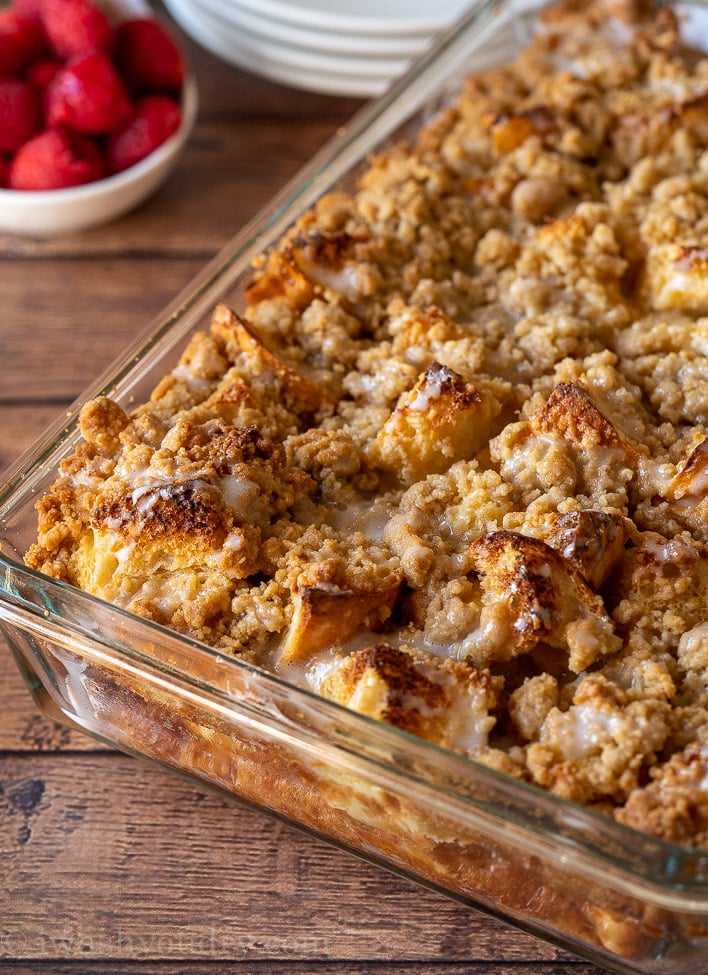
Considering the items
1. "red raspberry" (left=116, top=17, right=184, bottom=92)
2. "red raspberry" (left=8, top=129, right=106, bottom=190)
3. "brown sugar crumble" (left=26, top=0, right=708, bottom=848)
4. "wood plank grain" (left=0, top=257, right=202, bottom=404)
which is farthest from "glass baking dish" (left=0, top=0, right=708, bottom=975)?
"red raspberry" (left=116, top=17, right=184, bottom=92)

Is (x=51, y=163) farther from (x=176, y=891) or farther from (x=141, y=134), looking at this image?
(x=176, y=891)

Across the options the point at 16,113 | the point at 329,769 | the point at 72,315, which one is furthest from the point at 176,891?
the point at 16,113

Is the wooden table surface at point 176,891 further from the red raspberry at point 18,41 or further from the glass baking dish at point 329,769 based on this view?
the red raspberry at point 18,41

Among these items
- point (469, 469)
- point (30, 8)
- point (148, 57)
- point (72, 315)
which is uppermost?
point (30, 8)

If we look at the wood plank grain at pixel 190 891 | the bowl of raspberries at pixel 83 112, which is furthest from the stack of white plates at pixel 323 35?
the wood plank grain at pixel 190 891

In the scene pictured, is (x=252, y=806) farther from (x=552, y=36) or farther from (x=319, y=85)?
(x=319, y=85)

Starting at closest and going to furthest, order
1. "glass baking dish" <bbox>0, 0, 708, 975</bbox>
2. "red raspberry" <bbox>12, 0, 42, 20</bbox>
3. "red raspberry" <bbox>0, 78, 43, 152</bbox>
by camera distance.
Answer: "glass baking dish" <bbox>0, 0, 708, 975</bbox>, "red raspberry" <bbox>0, 78, 43, 152</bbox>, "red raspberry" <bbox>12, 0, 42, 20</bbox>

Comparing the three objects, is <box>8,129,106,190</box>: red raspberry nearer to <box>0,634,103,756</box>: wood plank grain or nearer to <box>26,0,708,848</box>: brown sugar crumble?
<box>26,0,708,848</box>: brown sugar crumble
